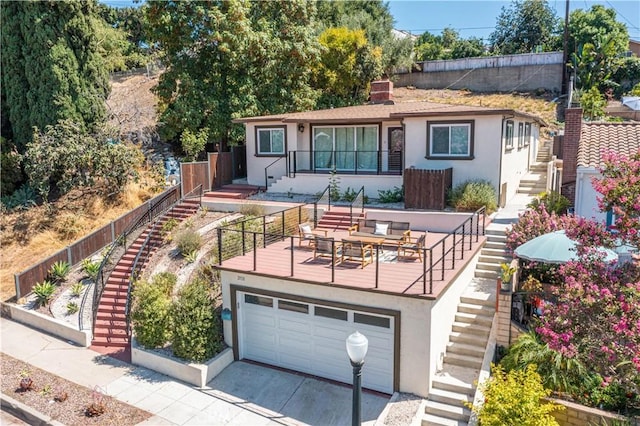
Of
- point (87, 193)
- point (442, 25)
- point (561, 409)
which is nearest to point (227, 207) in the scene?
point (87, 193)

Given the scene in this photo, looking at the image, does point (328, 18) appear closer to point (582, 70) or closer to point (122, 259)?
point (582, 70)

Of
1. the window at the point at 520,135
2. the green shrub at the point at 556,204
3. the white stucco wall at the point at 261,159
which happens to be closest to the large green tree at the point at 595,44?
the window at the point at 520,135

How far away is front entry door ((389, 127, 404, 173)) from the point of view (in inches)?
771

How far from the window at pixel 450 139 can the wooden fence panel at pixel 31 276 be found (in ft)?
47.8

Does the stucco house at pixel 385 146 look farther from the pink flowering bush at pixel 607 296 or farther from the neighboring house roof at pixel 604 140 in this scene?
the pink flowering bush at pixel 607 296

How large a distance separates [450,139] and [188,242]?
1023 centimetres

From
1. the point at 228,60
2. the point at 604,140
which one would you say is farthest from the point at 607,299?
the point at 228,60

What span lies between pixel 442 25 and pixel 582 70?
22531 mm

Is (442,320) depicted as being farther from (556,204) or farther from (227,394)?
(556,204)

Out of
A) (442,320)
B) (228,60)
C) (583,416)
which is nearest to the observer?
(583,416)

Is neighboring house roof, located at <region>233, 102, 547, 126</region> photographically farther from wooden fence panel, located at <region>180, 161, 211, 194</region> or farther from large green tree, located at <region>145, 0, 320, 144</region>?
large green tree, located at <region>145, 0, 320, 144</region>

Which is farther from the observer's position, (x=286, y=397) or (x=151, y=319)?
(x=151, y=319)

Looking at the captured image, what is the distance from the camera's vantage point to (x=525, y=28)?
1850 inches

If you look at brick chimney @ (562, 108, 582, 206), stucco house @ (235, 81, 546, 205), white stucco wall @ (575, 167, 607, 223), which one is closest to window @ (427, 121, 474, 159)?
stucco house @ (235, 81, 546, 205)
